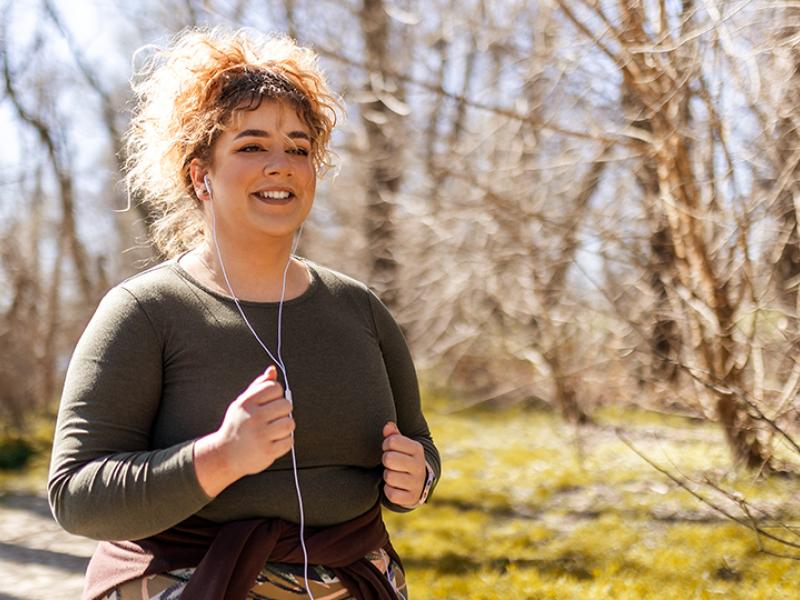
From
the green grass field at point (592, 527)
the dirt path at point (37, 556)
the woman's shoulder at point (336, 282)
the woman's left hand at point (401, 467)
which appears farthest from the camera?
the dirt path at point (37, 556)

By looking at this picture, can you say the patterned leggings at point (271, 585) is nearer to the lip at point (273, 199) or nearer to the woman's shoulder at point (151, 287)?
the woman's shoulder at point (151, 287)

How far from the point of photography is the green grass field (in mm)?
4340

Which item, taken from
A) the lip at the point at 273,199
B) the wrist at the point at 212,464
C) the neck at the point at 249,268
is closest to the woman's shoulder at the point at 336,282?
the neck at the point at 249,268

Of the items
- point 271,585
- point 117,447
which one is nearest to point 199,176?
point 117,447

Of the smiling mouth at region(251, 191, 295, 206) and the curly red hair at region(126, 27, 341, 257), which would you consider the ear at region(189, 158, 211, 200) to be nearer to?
the curly red hair at region(126, 27, 341, 257)

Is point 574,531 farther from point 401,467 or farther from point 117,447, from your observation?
point 117,447

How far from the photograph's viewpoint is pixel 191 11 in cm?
764

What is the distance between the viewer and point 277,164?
6.19 feet

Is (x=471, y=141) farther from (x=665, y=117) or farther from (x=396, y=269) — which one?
(x=665, y=117)

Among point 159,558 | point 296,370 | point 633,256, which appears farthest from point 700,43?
point 159,558

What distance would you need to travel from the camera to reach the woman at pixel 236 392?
1646 millimetres

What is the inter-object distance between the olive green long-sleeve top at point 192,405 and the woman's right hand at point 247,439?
0.10 feet

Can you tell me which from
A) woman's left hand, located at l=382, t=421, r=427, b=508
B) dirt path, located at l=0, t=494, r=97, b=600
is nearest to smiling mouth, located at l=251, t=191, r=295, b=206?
woman's left hand, located at l=382, t=421, r=427, b=508

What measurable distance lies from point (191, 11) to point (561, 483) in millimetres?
4737
